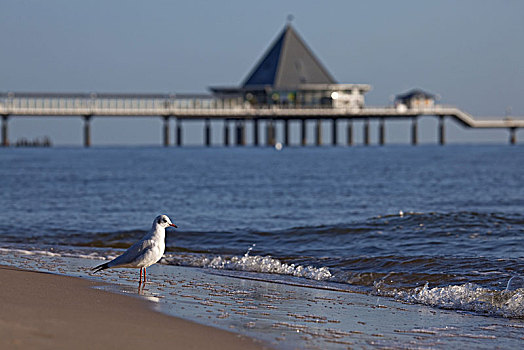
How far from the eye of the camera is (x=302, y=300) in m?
5.94

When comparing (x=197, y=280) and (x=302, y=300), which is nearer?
(x=302, y=300)

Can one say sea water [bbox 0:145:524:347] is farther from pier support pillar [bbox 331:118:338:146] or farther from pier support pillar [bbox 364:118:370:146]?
pier support pillar [bbox 364:118:370:146]

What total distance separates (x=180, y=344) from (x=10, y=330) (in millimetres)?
815

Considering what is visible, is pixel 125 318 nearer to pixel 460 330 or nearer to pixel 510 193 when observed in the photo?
pixel 460 330

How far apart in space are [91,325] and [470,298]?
9.92 ft

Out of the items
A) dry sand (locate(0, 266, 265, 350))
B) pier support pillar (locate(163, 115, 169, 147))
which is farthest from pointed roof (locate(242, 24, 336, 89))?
dry sand (locate(0, 266, 265, 350))

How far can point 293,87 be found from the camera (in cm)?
6950

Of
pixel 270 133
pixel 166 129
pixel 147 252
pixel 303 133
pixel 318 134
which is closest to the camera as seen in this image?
pixel 147 252

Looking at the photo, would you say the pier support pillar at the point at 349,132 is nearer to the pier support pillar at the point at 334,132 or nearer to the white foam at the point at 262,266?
the pier support pillar at the point at 334,132

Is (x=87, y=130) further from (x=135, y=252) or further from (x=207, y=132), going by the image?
(x=135, y=252)

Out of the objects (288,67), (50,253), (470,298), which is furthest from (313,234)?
(288,67)

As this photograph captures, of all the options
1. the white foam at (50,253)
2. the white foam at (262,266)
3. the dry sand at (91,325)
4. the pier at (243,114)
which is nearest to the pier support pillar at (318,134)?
the pier at (243,114)

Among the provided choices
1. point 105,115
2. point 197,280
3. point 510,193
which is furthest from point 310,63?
point 197,280

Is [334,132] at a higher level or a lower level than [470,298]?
higher
